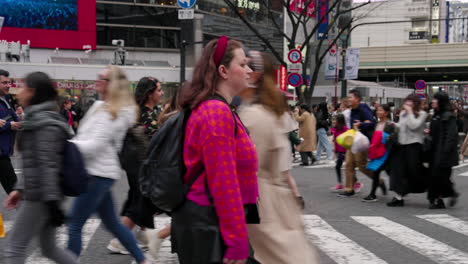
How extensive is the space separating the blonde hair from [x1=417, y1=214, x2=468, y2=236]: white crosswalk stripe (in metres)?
4.56

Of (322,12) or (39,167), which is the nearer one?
(39,167)

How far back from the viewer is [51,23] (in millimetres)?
36188

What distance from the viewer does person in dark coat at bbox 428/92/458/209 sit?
855 cm

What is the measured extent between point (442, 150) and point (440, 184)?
0.54 m

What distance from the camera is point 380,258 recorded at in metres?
5.66

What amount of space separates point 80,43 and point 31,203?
34.7m

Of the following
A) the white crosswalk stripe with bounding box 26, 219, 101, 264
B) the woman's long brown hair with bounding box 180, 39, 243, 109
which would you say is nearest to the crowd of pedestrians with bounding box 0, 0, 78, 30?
the white crosswalk stripe with bounding box 26, 219, 101, 264

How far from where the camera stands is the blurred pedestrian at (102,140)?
424 centimetres

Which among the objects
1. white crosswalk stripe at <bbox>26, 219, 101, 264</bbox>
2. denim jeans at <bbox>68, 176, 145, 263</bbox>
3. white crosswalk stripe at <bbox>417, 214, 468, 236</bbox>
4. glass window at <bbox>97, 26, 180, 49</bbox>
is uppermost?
glass window at <bbox>97, 26, 180, 49</bbox>

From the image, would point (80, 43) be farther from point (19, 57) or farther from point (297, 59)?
point (297, 59)

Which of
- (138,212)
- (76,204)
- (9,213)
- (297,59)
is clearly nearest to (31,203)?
(76,204)

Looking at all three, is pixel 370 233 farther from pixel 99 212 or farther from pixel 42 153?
pixel 42 153

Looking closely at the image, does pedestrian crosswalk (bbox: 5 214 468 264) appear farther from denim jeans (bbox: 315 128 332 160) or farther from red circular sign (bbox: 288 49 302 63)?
red circular sign (bbox: 288 49 302 63)

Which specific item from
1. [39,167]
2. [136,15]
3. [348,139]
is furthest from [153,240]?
[136,15]
